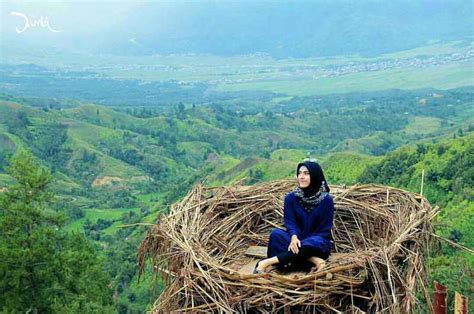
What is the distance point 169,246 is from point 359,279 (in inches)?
63.0

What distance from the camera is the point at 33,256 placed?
15664 mm

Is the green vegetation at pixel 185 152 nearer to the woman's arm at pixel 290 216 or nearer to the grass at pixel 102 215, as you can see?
the grass at pixel 102 215

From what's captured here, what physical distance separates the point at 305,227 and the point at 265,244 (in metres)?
0.97

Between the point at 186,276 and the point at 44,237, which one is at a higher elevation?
the point at 186,276

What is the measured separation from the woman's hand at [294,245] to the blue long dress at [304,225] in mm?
92

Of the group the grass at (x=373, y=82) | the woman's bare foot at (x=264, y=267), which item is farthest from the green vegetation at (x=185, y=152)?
the grass at (x=373, y=82)

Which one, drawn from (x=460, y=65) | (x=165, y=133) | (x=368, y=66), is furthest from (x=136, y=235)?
(x=368, y=66)

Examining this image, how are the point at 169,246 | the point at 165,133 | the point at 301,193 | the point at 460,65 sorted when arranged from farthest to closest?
the point at 460,65
the point at 165,133
the point at 301,193
the point at 169,246

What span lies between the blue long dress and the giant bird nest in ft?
0.89

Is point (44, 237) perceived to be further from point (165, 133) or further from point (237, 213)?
point (165, 133)

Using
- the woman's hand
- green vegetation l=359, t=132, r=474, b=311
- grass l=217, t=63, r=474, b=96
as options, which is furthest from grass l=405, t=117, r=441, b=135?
the woman's hand

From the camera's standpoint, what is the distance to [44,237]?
16.2m

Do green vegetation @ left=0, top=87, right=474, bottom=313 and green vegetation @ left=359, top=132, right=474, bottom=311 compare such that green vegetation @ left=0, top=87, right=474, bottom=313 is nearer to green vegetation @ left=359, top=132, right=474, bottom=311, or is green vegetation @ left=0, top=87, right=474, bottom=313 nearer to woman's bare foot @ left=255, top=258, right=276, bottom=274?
green vegetation @ left=359, top=132, right=474, bottom=311

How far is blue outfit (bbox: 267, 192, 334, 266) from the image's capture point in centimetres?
532
